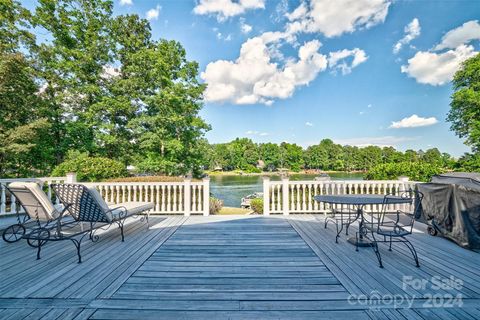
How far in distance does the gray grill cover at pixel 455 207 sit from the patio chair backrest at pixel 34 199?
6308 mm

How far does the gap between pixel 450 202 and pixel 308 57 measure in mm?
12332

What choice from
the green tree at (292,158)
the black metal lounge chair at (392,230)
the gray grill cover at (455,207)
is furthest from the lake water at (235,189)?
the green tree at (292,158)

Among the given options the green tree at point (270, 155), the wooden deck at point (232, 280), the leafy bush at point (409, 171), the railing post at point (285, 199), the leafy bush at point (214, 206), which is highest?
the green tree at point (270, 155)

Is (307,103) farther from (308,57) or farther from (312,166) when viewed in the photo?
(312,166)

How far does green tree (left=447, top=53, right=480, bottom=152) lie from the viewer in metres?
12.8

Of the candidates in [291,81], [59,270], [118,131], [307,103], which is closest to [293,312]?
[59,270]

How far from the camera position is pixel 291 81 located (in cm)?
1677

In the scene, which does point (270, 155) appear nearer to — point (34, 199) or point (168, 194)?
point (168, 194)

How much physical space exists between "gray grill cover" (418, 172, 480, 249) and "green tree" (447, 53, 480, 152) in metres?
14.0

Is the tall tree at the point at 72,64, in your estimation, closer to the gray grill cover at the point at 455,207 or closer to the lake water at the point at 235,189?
the lake water at the point at 235,189

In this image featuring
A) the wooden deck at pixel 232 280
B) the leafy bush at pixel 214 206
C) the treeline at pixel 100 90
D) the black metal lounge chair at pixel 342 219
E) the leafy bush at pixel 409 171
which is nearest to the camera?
the wooden deck at pixel 232 280

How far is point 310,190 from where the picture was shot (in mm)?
5422

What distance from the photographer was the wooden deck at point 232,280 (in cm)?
172

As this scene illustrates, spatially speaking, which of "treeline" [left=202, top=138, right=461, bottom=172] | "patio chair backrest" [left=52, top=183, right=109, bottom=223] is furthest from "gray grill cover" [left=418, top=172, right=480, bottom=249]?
"treeline" [left=202, top=138, right=461, bottom=172]
